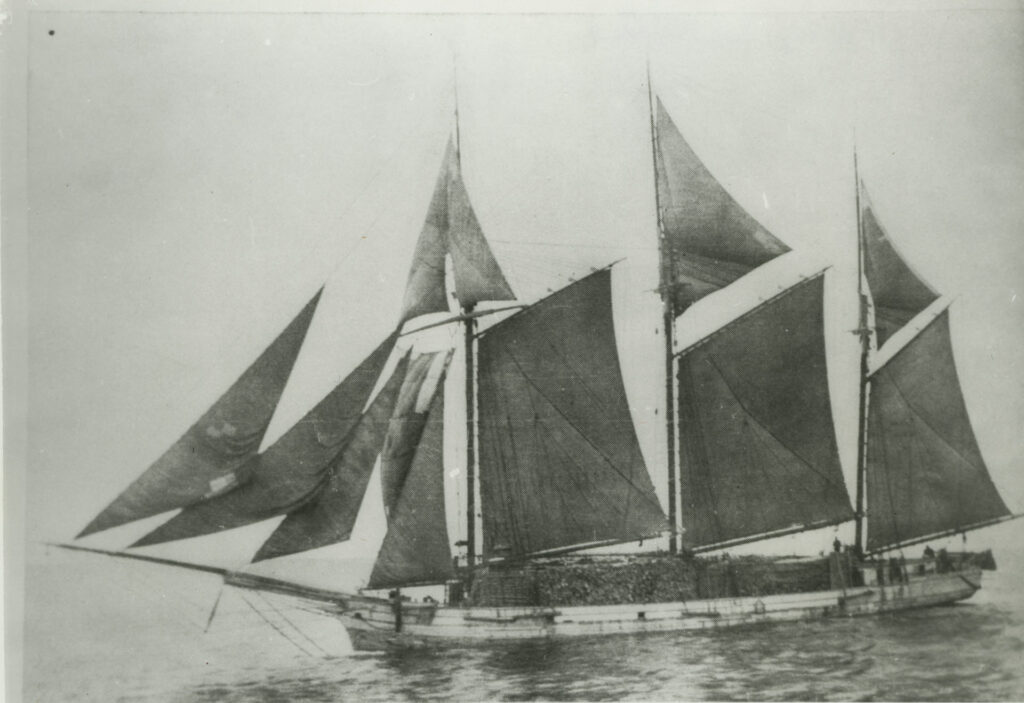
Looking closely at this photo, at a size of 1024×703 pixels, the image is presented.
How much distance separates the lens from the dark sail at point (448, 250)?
5.02 metres

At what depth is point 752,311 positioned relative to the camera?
17.4 ft

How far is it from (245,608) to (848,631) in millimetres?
3078

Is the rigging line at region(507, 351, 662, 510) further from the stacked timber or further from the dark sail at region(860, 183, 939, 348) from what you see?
the dark sail at region(860, 183, 939, 348)

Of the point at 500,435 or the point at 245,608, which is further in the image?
the point at 500,435

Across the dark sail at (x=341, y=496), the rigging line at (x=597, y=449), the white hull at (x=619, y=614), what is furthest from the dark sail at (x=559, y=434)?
the dark sail at (x=341, y=496)

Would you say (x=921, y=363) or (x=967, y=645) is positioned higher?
(x=921, y=363)

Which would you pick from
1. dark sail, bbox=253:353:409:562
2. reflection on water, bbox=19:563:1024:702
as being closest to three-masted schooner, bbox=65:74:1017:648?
dark sail, bbox=253:353:409:562

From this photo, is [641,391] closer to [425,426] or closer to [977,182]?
[425,426]

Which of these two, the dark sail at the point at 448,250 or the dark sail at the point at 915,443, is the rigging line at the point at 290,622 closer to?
the dark sail at the point at 448,250

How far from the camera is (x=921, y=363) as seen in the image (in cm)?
532

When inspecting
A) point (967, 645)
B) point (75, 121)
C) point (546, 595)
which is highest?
point (75, 121)

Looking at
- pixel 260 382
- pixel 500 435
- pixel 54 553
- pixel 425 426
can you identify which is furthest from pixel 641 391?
pixel 54 553

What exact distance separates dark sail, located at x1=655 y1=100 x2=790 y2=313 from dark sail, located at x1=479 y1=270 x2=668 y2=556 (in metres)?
0.43

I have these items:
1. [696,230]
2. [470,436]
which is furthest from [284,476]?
[696,230]
